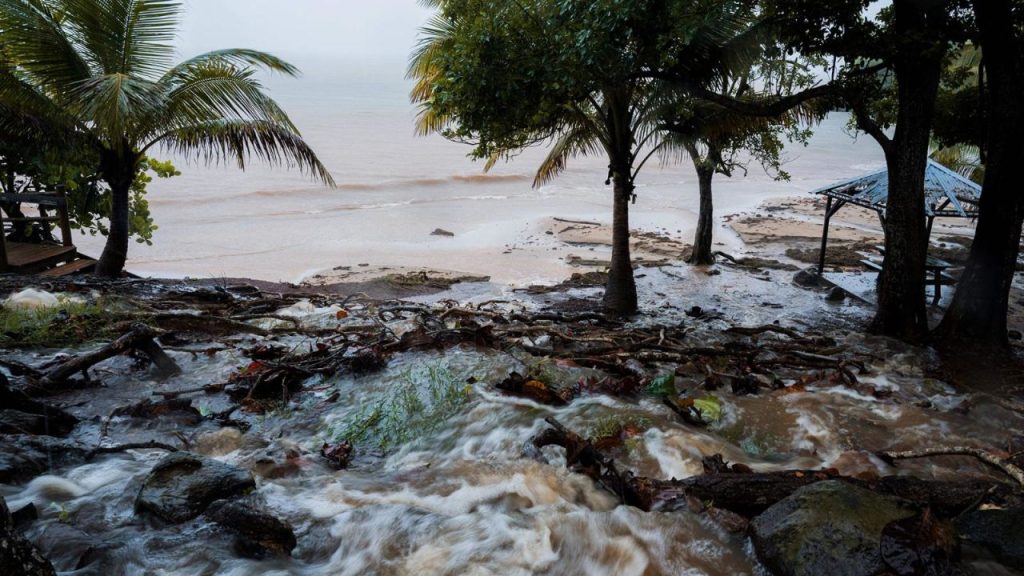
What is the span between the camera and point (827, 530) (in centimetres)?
301

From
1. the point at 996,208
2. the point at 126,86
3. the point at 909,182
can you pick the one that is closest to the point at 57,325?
the point at 126,86

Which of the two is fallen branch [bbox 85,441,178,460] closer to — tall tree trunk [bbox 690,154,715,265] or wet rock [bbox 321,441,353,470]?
wet rock [bbox 321,441,353,470]

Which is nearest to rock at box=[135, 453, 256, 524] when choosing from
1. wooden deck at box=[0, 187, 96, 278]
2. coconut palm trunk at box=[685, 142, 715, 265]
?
wooden deck at box=[0, 187, 96, 278]

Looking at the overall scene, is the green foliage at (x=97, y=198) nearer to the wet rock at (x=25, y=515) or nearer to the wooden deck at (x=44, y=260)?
the wooden deck at (x=44, y=260)

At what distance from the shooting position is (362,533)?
3.60 metres

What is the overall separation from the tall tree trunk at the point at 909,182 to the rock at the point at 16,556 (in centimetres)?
960

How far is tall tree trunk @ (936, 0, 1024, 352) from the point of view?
7863 mm

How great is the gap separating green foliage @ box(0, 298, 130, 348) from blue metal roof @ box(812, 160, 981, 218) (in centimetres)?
1229

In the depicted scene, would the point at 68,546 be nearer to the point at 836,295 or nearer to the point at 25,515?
the point at 25,515

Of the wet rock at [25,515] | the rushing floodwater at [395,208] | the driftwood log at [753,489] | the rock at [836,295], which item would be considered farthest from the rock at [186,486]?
the rushing floodwater at [395,208]

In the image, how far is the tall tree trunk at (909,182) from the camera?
8656 mm

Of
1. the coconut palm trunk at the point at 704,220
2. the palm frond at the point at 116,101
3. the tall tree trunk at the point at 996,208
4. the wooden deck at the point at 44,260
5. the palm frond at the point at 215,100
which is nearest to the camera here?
the tall tree trunk at the point at 996,208

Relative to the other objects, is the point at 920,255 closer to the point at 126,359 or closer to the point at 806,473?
the point at 806,473

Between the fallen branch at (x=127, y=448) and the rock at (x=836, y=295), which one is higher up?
the fallen branch at (x=127, y=448)
